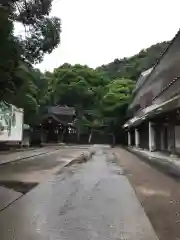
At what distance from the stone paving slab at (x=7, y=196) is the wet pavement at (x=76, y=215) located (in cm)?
21

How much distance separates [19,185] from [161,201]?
4.88m

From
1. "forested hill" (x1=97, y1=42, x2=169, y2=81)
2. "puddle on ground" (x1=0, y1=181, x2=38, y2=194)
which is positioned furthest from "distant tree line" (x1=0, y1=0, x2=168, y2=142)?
"puddle on ground" (x1=0, y1=181, x2=38, y2=194)

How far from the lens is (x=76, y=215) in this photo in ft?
26.8

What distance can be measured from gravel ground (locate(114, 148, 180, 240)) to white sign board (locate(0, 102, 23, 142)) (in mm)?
19646

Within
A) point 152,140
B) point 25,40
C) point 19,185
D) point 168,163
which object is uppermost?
point 25,40

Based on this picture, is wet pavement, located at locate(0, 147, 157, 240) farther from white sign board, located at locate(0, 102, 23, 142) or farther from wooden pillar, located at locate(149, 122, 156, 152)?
wooden pillar, located at locate(149, 122, 156, 152)

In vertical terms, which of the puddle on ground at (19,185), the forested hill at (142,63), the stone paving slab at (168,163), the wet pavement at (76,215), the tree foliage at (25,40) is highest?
the forested hill at (142,63)

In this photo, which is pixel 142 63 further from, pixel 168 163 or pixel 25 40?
pixel 25 40

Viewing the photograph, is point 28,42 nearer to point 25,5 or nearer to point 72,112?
point 25,5

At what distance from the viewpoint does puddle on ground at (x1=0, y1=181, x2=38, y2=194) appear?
11937 millimetres

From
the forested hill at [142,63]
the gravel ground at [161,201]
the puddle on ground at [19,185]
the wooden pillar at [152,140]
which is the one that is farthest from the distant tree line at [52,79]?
the wooden pillar at [152,140]

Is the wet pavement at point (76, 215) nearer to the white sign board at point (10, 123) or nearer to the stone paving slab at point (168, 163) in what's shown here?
the stone paving slab at point (168, 163)

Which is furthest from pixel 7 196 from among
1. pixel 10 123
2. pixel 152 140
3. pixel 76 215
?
pixel 10 123

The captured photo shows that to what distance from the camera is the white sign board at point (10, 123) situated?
1335 inches
